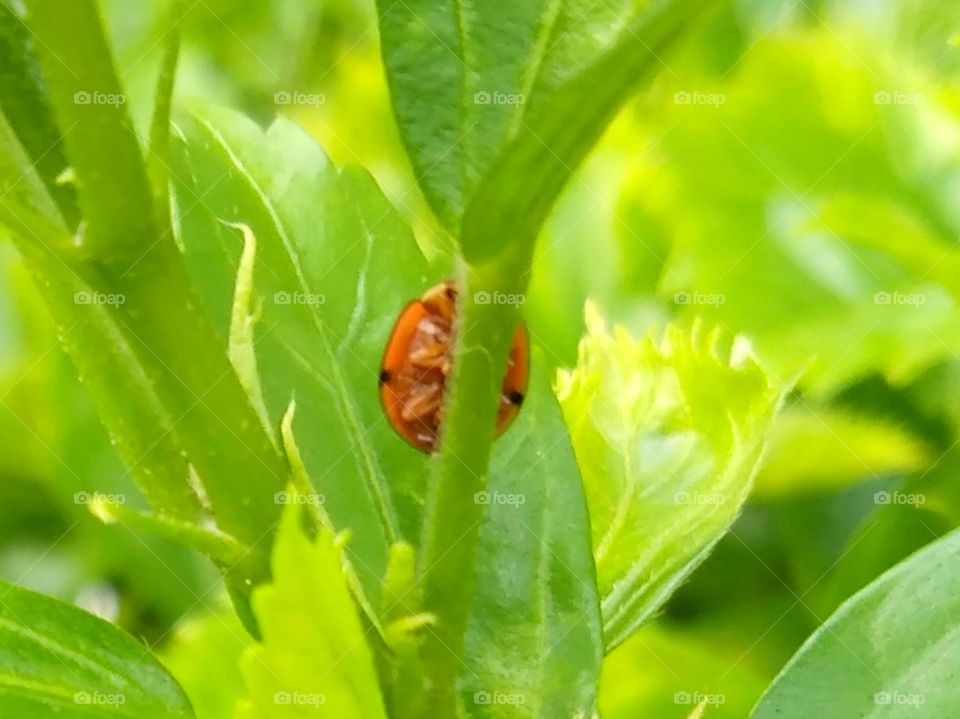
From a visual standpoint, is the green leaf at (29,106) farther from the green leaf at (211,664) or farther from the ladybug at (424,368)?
the green leaf at (211,664)

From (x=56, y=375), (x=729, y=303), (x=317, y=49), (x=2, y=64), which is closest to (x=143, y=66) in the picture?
(x=56, y=375)

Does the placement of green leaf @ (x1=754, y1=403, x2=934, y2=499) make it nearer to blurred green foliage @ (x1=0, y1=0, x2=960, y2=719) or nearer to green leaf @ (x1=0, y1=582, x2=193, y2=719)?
blurred green foliage @ (x1=0, y1=0, x2=960, y2=719)

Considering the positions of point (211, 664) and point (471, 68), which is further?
point (211, 664)

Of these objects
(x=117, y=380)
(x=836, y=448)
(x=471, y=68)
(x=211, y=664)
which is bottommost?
(x=211, y=664)

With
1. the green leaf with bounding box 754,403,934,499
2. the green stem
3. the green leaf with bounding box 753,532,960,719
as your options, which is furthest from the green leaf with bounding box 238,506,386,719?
the green leaf with bounding box 754,403,934,499

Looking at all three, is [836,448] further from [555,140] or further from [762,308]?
[555,140]

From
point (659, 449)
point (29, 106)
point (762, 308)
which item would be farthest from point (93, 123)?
point (762, 308)

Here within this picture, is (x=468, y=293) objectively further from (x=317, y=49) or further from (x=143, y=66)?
(x=317, y=49)
